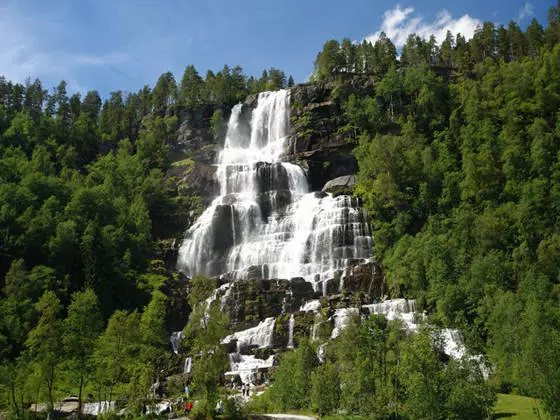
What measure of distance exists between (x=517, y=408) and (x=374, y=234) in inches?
1277

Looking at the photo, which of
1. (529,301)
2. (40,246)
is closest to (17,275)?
(40,246)

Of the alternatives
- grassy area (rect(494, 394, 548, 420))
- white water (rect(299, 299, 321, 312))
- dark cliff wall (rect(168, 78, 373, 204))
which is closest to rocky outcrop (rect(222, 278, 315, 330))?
white water (rect(299, 299, 321, 312))

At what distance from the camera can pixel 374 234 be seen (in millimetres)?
60969

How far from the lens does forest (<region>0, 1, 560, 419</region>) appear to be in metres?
27.1

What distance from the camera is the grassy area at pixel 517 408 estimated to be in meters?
27.3

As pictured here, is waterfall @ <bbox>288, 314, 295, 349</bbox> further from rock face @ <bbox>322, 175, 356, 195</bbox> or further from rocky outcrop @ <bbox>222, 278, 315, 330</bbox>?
rock face @ <bbox>322, 175, 356, 195</bbox>

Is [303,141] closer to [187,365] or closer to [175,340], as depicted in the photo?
[175,340]

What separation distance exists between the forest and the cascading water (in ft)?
10.8

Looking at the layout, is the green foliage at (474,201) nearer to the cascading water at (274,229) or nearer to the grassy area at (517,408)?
the grassy area at (517,408)

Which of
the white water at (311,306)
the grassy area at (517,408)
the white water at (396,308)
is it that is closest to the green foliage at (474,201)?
the grassy area at (517,408)

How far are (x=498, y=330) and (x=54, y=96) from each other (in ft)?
330

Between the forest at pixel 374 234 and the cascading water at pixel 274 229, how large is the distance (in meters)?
3.30

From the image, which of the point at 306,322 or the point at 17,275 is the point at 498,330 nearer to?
the point at 306,322

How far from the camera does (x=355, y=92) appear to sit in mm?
89812
